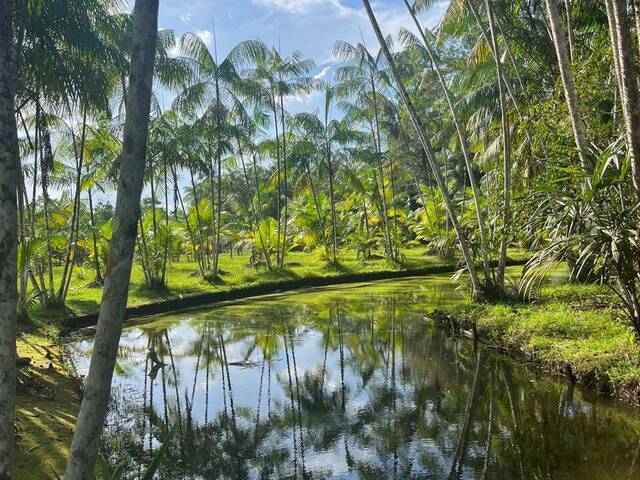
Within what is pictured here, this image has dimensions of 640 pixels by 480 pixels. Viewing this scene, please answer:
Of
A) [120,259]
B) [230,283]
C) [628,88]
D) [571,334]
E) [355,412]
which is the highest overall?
[628,88]

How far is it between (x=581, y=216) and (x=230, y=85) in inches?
636

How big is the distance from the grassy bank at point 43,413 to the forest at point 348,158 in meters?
0.34

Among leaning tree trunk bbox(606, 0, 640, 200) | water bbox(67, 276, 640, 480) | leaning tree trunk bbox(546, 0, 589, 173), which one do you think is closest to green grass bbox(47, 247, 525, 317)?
water bbox(67, 276, 640, 480)

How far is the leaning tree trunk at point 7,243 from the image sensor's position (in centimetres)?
289

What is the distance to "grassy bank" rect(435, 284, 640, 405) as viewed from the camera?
265 inches

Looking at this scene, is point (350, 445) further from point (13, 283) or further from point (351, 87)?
point (351, 87)

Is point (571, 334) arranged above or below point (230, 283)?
below

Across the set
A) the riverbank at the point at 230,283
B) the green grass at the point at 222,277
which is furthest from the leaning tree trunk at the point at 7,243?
the green grass at the point at 222,277

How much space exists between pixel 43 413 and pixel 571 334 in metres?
7.29

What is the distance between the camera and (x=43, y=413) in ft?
21.1

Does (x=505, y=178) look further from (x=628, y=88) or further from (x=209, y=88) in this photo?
(x=209, y=88)

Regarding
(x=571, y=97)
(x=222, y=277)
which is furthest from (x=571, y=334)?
(x=222, y=277)

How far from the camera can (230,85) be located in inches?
792

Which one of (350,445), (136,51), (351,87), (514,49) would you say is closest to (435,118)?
(351,87)
